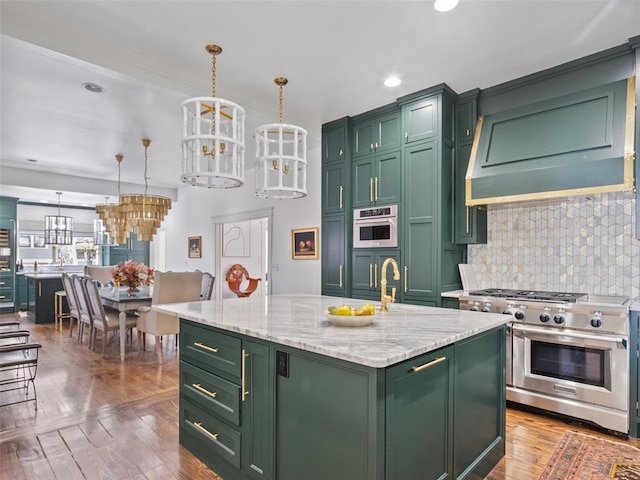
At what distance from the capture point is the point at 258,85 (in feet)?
11.4

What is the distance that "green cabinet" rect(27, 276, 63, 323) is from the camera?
6.86m

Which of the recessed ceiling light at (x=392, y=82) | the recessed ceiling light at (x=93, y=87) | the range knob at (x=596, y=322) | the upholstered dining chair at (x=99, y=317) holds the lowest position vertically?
the upholstered dining chair at (x=99, y=317)

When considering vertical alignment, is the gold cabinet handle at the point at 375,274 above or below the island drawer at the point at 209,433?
above

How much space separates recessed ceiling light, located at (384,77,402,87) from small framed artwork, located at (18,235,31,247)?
9822 millimetres

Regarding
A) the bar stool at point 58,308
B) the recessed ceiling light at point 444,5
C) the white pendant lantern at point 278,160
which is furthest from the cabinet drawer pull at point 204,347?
the bar stool at point 58,308

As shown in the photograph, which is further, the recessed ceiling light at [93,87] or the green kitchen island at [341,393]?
the recessed ceiling light at [93,87]

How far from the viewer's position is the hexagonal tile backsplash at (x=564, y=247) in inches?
119

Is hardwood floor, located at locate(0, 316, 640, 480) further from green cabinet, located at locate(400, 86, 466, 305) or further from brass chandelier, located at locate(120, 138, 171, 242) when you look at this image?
brass chandelier, located at locate(120, 138, 171, 242)

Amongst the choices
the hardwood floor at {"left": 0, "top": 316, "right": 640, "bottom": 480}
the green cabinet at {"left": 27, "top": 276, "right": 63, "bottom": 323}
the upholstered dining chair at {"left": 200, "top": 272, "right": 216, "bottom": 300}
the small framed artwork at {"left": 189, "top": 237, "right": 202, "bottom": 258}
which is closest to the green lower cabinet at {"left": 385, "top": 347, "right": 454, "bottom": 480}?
the hardwood floor at {"left": 0, "top": 316, "right": 640, "bottom": 480}

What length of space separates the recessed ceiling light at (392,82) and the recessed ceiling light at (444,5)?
97cm

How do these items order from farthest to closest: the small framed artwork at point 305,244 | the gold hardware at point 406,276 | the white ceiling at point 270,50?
the small framed artwork at point 305,244 → the gold hardware at point 406,276 → the white ceiling at point 270,50

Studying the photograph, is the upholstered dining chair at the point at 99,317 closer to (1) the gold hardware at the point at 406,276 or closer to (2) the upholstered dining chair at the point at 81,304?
(2) the upholstered dining chair at the point at 81,304

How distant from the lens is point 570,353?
110 inches

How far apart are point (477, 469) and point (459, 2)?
270cm
